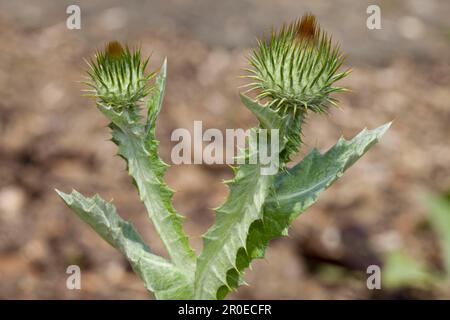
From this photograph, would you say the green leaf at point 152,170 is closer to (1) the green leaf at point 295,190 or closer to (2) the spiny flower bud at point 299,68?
(1) the green leaf at point 295,190

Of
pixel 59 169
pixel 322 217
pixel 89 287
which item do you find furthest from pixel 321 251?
pixel 59 169

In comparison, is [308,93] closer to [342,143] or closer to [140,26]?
[342,143]

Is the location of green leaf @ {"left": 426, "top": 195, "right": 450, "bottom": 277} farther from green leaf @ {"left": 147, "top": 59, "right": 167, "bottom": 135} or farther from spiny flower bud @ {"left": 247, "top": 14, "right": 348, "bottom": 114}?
green leaf @ {"left": 147, "top": 59, "right": 167, "bottom": 135}

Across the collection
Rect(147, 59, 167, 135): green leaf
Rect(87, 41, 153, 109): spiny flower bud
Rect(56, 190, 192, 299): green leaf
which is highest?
Rect(87, 41, 153, 109): spiny flower bud

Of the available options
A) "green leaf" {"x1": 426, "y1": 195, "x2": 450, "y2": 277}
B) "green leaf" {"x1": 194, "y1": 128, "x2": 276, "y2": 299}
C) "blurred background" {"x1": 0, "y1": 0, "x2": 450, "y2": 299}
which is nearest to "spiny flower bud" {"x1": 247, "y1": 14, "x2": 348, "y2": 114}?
"green leaf" {"x1": 194, "y1": 128, "x2": 276, "y2": 299}

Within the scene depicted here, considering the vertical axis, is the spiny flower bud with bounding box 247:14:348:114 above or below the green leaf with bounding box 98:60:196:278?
above
